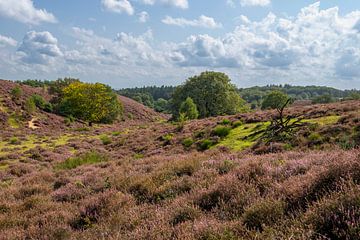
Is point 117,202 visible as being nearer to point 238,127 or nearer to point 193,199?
point 193,199

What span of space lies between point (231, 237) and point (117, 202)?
347 cm

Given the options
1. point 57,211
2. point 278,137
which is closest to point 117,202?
point 57,211

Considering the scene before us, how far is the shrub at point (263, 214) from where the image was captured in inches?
149

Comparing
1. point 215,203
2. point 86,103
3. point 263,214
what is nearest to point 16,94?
point 86,103

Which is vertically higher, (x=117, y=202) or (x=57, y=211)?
(x=117, y=202)

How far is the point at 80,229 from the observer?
531 cm

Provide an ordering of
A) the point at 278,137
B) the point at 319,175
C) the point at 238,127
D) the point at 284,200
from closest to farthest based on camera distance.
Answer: the point at 284,200, the point at 319,175, the point at 278,137, the point at 238,127

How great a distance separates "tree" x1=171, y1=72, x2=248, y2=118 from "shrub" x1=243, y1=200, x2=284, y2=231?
181 feet

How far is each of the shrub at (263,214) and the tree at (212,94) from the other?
181 feet

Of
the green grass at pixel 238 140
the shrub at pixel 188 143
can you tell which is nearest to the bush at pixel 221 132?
the green grass at pixel 238 140

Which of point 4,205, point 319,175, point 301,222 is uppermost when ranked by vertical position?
point 319,175

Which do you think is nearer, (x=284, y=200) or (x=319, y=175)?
(x=284, y=200)

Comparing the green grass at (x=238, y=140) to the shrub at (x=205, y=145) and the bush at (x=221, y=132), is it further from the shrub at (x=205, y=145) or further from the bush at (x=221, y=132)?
the shrub at (x=205, y=145)

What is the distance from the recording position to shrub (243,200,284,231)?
149 inches
